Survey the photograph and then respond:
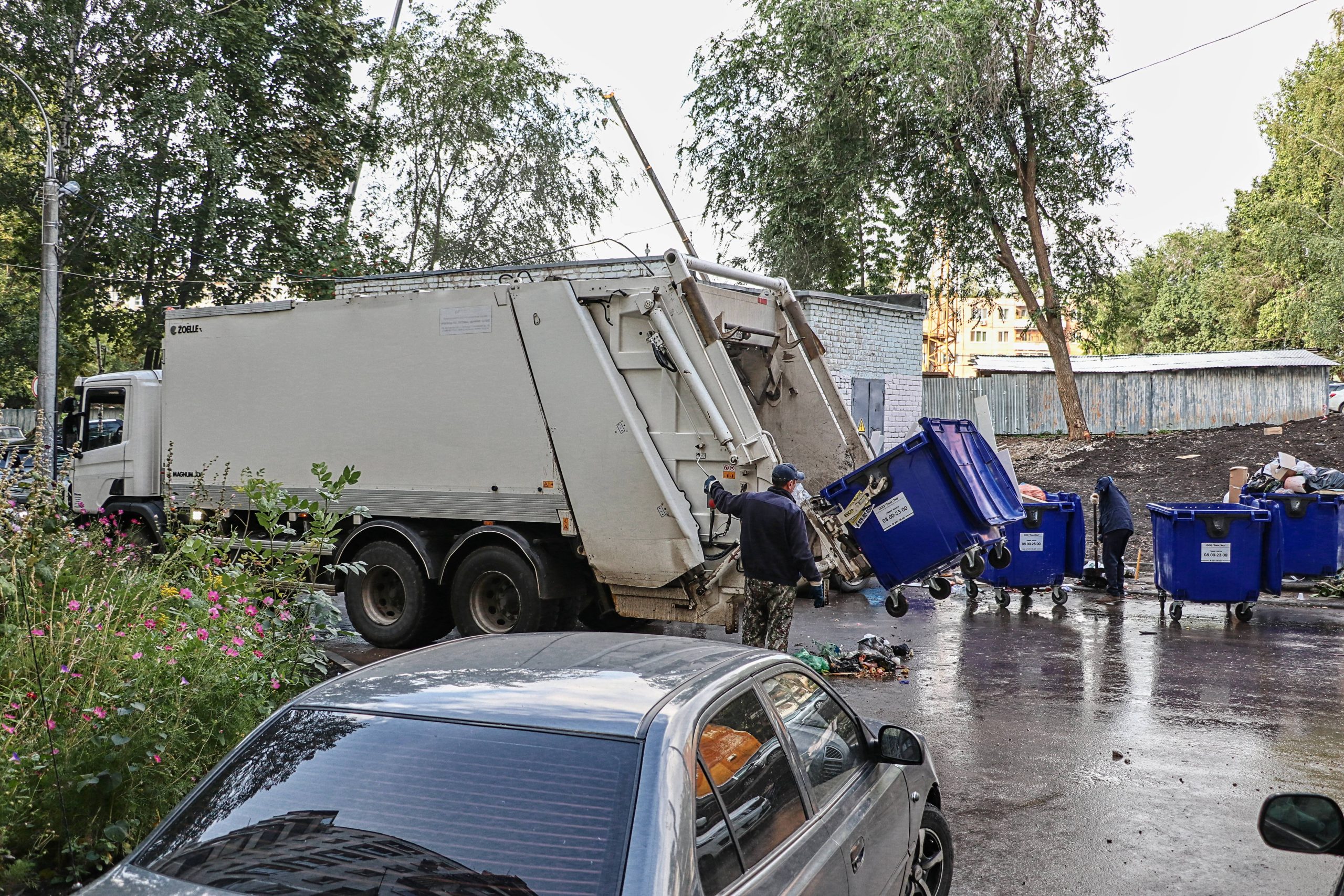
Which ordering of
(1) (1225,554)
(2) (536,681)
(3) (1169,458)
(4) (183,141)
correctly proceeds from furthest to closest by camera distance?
(3) (1169,458) < (4) (183,141) < (1) (1225,554) < (2) (536,681)

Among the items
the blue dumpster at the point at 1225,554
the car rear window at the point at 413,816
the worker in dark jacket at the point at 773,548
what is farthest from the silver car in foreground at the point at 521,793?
the blue dumpster at the point at 1225,554

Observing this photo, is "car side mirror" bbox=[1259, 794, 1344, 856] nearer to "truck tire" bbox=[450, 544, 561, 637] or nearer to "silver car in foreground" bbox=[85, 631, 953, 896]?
"silver car in foreground" bbox=[85, 631, 953, 896]

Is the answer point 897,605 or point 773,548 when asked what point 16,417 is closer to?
point 897,605

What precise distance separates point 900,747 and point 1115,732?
381 cm

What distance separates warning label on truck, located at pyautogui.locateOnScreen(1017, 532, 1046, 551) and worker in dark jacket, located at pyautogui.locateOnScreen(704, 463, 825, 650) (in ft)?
15.2

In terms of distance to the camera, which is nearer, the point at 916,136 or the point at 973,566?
the point at 973,566

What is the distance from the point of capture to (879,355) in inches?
669

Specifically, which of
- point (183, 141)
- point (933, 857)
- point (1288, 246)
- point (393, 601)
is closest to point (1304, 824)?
point (933, 857)

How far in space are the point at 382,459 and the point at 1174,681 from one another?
6301mm

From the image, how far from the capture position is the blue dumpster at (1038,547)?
11.0m

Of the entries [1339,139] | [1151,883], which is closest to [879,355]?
[1151,883]

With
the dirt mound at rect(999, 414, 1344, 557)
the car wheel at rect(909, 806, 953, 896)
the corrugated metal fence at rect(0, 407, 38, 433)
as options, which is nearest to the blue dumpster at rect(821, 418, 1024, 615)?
the car wheel at rect(909, 806, 953, 896)

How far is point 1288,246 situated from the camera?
32.4 m

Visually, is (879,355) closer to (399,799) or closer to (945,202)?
(945,202)
